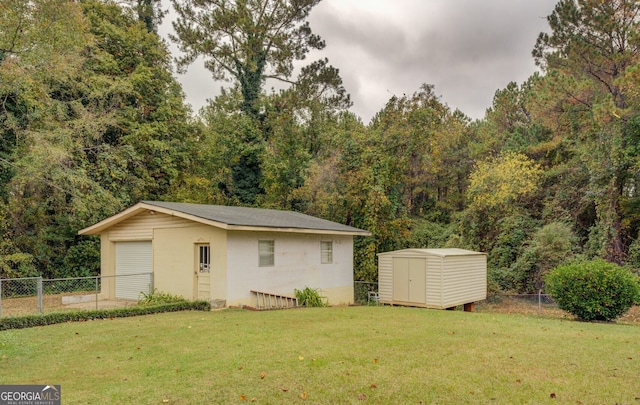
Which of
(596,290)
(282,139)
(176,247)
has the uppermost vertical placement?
(282,139)

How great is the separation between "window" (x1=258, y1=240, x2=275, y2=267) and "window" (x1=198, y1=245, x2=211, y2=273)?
1.51 meters

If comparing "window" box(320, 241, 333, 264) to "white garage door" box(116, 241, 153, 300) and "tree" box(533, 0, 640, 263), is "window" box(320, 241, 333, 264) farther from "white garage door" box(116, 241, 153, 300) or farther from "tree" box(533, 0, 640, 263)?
"tree" box(533, 0, 640, 263)

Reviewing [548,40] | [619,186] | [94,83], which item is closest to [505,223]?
[619,186]

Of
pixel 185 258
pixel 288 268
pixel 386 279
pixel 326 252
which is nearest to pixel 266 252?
pixel 288 268

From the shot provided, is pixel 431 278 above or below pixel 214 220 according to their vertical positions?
below

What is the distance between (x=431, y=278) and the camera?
1455 cm

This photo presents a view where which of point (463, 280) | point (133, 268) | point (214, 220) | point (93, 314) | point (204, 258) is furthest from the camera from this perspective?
A: point (463, 280)

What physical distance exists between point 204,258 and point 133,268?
3.27 metres

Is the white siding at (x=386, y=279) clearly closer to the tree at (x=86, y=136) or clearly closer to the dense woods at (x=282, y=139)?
the dense woods at (x=282, y=139)

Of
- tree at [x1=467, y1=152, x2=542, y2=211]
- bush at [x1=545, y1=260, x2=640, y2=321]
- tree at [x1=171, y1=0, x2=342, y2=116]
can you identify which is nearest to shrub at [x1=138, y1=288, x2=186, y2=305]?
bush at [x1=545, y1=260, x2=640, y2=321]

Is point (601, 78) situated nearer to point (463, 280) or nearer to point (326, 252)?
point (463, 280)

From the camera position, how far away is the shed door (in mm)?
14781

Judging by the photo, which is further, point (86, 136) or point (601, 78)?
point (601, 78)

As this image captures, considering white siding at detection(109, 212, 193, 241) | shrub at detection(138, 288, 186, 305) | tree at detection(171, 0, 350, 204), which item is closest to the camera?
shrub at detection(138, 288, 186, 305)
